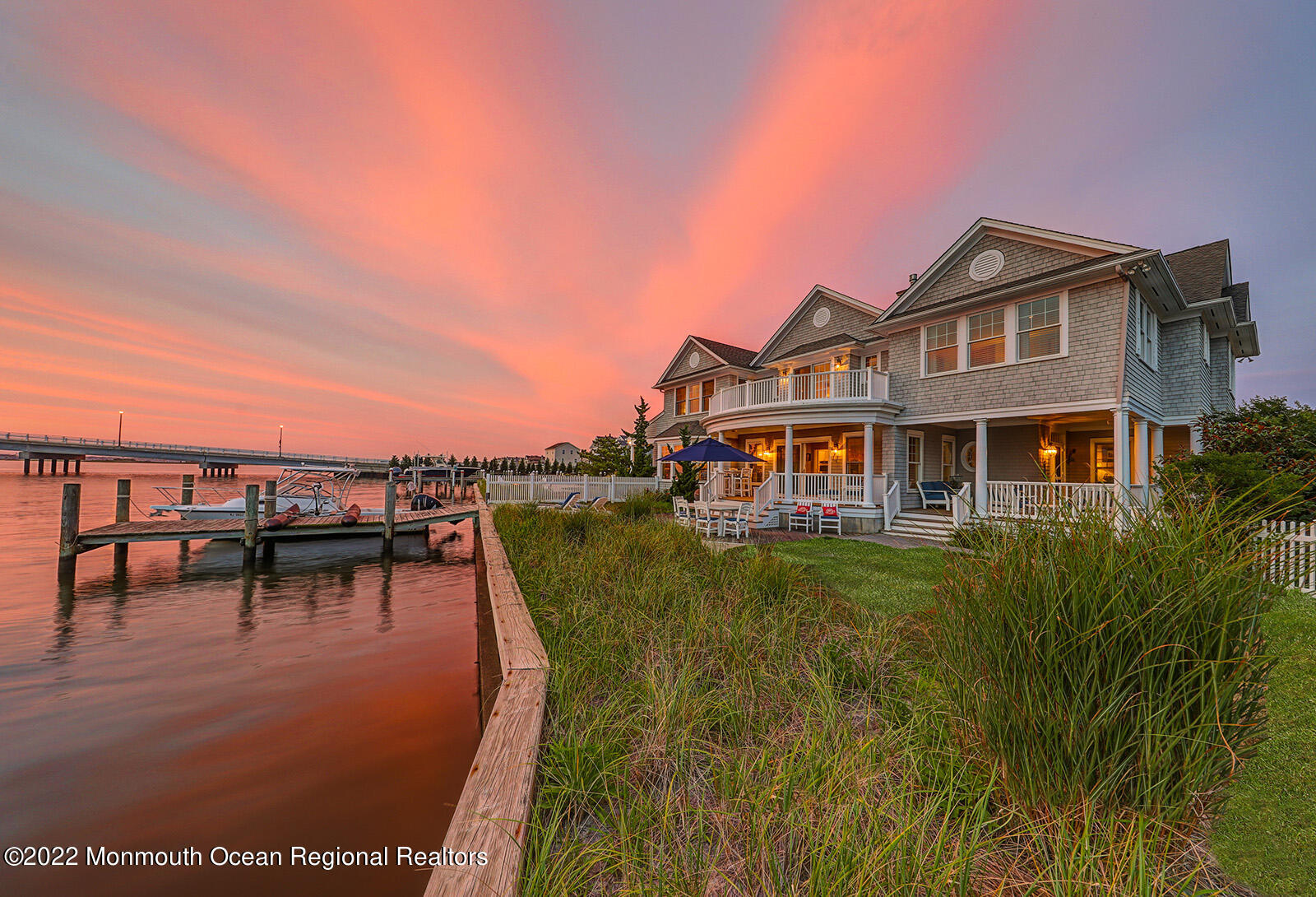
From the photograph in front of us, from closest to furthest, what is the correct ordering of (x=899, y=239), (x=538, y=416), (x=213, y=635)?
(x=213, y=635) < (x=899, y=239) < (x=538, y=416)

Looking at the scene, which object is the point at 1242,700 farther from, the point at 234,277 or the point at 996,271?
the point at 234,277

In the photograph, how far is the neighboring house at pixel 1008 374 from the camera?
11.1 meters

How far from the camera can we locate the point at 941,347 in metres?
13.9

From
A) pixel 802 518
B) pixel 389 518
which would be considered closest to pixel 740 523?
pixel 802 518

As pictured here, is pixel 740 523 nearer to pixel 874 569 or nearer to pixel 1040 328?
pixel 874 569

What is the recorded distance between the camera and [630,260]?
66.7ft

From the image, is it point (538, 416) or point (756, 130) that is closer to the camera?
point (756, 130)

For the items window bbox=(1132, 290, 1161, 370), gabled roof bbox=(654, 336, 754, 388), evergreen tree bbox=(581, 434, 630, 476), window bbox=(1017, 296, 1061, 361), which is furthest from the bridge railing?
window bbox=(1132, 290, 1161, 370)

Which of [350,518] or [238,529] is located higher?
[350,518]

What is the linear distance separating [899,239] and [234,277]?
30315 mm

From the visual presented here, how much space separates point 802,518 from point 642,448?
12.8 m

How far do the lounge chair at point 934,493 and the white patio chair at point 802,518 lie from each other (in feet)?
12.8

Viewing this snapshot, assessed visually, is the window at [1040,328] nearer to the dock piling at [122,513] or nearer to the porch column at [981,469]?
the porch column at [981,469]

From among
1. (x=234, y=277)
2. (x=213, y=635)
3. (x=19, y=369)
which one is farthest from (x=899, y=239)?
(x=19, y=369)
